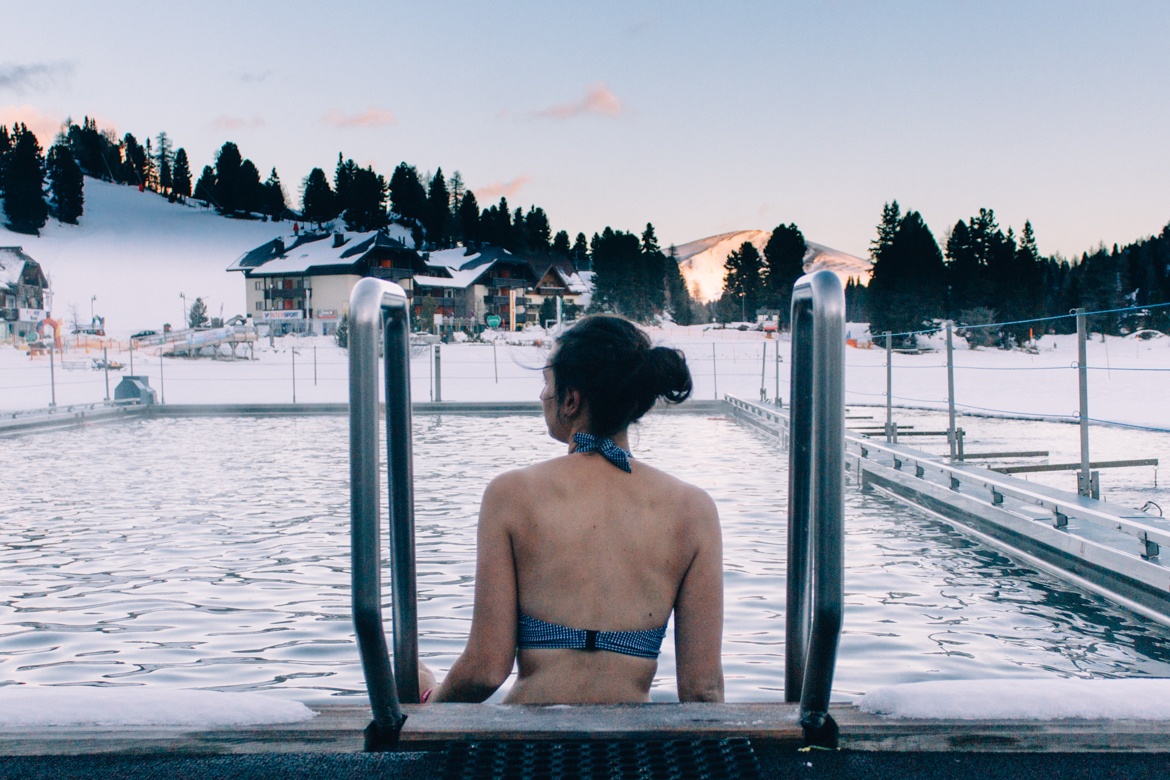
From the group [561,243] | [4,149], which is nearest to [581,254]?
[561,243]

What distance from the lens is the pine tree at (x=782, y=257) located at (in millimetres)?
73625

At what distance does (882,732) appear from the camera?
174cm

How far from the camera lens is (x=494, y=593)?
1.74 metres

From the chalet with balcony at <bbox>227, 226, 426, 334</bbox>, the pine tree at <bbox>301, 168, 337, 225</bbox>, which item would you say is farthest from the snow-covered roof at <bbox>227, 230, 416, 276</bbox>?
the pine tree at <bbox>301, 168, 337, 225</bbox>

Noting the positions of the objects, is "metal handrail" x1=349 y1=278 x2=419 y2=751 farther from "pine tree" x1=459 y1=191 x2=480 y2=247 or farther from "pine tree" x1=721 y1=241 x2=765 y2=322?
"pine tree" x1=459 y1=191 x2=480 y2=247

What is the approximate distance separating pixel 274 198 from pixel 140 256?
84.5ft

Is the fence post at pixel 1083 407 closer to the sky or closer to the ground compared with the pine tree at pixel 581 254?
closer to the ground

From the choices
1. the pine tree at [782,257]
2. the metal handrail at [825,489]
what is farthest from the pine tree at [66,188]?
the metal handrail at [825,489]

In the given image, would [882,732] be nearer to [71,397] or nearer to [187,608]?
[187,608]

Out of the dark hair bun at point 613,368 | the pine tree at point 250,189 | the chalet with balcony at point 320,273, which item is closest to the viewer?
the dark hair bun at point 613,368

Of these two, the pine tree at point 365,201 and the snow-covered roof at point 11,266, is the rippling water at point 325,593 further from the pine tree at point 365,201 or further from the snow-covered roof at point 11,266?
the pine tree at point 365,201

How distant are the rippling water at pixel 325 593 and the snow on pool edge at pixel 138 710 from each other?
1.79 meters

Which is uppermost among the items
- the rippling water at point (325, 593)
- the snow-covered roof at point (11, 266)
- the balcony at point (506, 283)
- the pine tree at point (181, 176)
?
the pine tree at point (181, 176)

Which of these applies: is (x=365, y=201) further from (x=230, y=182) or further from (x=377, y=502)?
(x=377, y=502)
